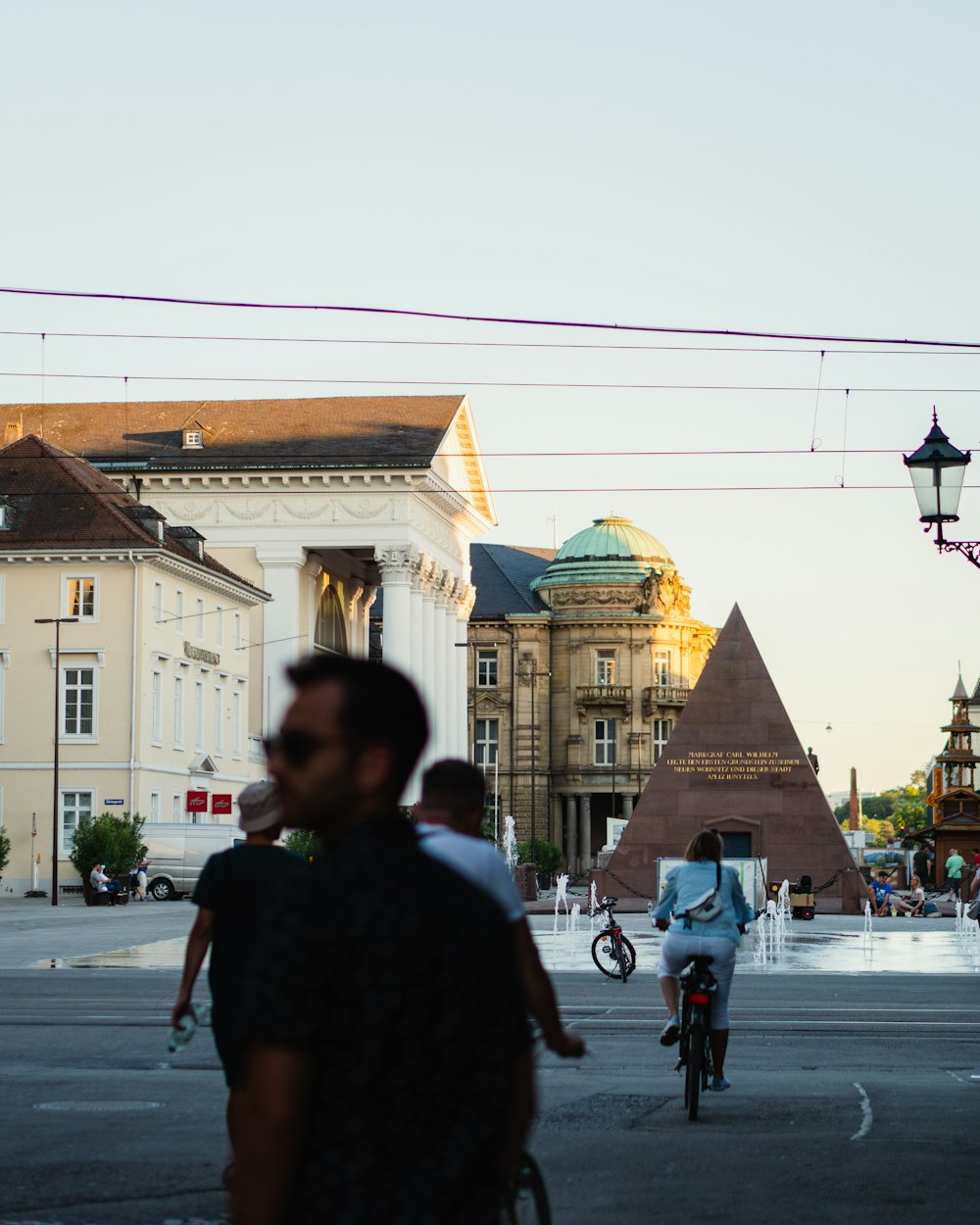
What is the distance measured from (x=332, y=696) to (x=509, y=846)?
74.3m

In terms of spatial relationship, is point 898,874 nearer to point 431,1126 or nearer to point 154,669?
point 154,669

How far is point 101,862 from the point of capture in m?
55.1

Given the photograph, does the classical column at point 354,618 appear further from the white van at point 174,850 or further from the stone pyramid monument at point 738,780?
the stone pyramid monument at point 738,780

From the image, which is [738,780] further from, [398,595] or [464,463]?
[464,463]

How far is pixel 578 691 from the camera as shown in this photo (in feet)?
393

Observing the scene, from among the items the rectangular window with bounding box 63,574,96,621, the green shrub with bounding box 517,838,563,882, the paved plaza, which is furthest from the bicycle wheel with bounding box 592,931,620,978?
the green shrub with bounding box 517,838,563,882

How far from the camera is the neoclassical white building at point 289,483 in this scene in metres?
86.4

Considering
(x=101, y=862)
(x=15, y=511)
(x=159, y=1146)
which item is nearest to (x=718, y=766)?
(x=101, y=862)

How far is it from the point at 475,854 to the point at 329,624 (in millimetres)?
90047

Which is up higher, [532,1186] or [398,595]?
[398,595]

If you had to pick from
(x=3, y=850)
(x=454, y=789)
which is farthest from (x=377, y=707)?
(x=3, y=850)

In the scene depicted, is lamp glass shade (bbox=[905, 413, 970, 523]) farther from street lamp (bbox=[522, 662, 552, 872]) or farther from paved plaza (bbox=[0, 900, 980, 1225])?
street lamp (bbox=[522, 662, 552, 872])

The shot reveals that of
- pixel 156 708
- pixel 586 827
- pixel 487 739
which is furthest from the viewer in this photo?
pixel 487 739

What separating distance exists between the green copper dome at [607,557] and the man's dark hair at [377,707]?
117 m
